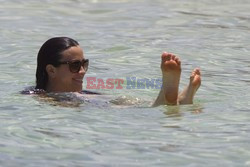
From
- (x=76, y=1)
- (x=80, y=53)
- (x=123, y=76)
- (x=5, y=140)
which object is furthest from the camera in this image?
(x=76, y=1)

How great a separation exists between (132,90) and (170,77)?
1754mm

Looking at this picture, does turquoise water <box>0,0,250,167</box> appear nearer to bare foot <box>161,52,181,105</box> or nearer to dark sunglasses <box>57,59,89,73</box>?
bare foot <box>161,52,181,105</box>

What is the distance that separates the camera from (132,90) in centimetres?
811

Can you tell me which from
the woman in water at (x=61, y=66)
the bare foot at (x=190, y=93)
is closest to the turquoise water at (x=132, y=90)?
the bare foot at (x=190, y=93)

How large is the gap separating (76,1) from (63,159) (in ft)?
30.1

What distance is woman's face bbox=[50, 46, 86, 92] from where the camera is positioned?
23.0ft

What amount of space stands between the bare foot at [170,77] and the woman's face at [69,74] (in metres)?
0.90

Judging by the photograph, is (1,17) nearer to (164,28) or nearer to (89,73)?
(164,28)

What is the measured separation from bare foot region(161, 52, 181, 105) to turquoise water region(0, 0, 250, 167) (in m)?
0.15

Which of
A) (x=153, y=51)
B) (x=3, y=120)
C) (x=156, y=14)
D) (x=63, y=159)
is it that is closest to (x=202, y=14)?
(x=156, y=14)

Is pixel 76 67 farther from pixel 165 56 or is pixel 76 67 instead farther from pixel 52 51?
pixel 165 56

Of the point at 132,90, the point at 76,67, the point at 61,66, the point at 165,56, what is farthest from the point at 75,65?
the point at 132,90

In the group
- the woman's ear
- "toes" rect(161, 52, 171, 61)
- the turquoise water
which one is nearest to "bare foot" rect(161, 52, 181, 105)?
"toes" rect(161, 52, 171, 61)

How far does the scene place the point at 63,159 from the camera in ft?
17.1
